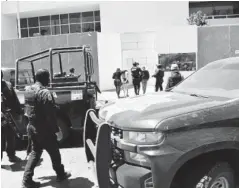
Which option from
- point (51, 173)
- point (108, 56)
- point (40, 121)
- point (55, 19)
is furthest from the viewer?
point (55, 19)

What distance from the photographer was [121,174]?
9.59 feet

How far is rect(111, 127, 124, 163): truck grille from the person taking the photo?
3.05 meters

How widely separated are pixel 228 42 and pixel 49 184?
15.8m

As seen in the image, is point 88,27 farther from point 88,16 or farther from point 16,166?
point 16,166

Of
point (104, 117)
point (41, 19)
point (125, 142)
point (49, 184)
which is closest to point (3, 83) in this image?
point (49, 184)

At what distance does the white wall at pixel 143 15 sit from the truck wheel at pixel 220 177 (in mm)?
20308

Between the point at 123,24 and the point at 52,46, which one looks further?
the point at 123,24

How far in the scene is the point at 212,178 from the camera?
2926 millimetres

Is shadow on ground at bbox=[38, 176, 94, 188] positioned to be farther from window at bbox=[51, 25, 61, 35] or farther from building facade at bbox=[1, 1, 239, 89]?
window at bbox=[51, 25, 61, 35]

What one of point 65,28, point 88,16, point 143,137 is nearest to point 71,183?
point 143,137

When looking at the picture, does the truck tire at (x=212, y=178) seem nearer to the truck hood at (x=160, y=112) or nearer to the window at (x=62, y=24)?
the truck hood at (x=160, y=112)

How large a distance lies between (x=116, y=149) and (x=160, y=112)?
1.97 ft

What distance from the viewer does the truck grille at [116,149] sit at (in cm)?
305

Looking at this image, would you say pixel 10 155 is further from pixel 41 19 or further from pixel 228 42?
pixel 41 19
